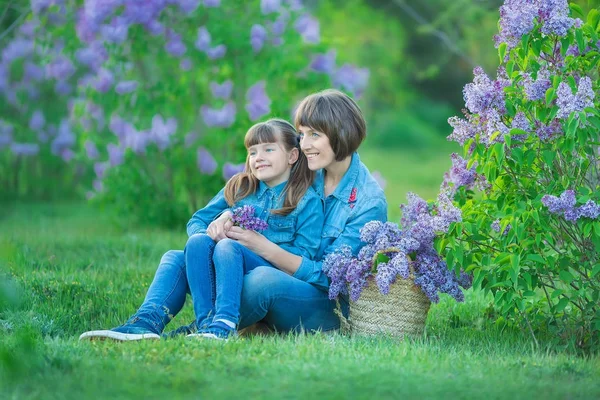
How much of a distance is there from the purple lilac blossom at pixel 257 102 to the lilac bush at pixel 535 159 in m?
3.11

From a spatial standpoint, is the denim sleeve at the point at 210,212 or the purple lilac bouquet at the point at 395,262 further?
the denim sleeve at the point at 210,212

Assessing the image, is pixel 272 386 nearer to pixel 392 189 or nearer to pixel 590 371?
pixel 590 371

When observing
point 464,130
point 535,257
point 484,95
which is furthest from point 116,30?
point 535,257

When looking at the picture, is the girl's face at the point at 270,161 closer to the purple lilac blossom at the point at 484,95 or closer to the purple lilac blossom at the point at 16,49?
the purple lilac blossom at the point at 484,95

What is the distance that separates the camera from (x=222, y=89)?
7473 millimetres

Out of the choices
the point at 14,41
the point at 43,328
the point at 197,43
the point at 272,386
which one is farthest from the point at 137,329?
the point at 14,41

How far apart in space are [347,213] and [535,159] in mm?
949

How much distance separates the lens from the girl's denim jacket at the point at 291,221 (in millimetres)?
4418

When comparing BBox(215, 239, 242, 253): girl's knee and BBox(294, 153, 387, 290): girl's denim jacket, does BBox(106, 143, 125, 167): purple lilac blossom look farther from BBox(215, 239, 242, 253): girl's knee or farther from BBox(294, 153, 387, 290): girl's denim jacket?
BBox(215, 239, 242, 253): girl's knee

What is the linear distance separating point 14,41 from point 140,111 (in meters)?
3.31

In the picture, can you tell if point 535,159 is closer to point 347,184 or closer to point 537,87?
point 537,87

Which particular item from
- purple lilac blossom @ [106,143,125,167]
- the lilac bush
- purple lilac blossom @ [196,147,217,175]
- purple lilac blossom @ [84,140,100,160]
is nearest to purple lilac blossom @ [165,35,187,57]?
purple lilac blossom @ [196,147,217,175]

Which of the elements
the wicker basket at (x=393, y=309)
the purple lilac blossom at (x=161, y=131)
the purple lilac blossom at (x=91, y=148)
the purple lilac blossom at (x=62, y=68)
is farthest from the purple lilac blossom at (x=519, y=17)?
the purple lilac blossom at (x=62, y=68)

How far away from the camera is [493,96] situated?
3916mm
